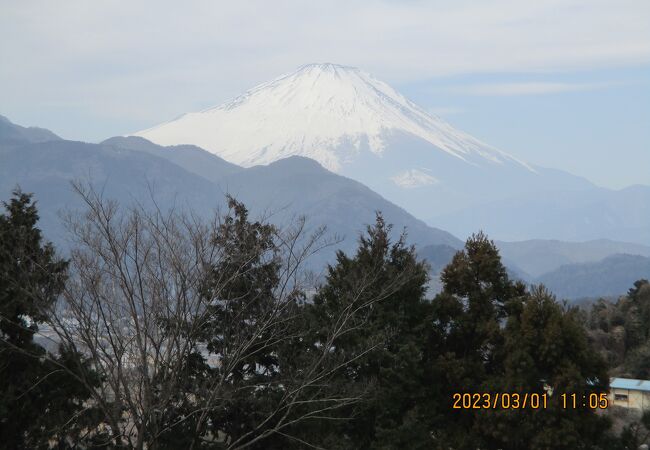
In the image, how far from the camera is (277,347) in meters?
14.6

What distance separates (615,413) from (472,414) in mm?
7750

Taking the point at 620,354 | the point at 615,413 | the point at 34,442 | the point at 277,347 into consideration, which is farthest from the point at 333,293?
the point at 620,354

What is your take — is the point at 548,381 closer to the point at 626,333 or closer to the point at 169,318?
the point at 169,318

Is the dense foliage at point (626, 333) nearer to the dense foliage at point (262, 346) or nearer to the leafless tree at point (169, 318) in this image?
the dense foliage at point (262, 346)

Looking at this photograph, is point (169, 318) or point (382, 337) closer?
point (169, 318)

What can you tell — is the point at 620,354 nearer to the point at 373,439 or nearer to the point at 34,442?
the point at 373,439
